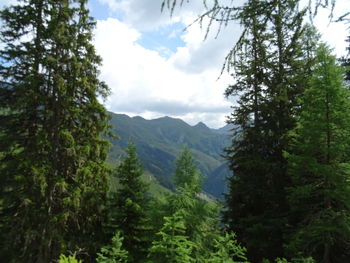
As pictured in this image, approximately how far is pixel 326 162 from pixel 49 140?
40.7 feet

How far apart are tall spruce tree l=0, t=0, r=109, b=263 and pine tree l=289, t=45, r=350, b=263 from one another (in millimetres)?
9478

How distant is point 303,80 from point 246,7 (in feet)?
36.0

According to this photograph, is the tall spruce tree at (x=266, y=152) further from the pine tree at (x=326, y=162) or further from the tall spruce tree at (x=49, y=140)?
the tall spruce tree at (x=49, y=140)

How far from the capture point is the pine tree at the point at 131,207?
41.9ft

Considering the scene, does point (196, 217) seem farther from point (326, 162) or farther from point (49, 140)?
point (49, 140)

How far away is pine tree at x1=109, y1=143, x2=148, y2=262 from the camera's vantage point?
12.8m

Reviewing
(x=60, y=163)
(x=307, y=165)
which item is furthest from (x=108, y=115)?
(x=307, y=165)

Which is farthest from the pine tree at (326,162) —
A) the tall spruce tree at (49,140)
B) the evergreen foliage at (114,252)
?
the tall spruce tree at (49,140)

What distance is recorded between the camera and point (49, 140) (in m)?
11.9

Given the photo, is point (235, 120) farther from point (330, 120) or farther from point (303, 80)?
point (330, 120)

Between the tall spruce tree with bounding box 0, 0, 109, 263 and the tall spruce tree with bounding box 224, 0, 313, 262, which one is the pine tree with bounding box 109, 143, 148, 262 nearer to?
the tall spruce tree with bounding box 0, 0, 109, 263

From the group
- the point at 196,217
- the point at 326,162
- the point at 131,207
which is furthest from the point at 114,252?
the point at 326,162

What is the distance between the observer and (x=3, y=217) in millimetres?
11516

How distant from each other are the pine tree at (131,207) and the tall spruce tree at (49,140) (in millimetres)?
983
